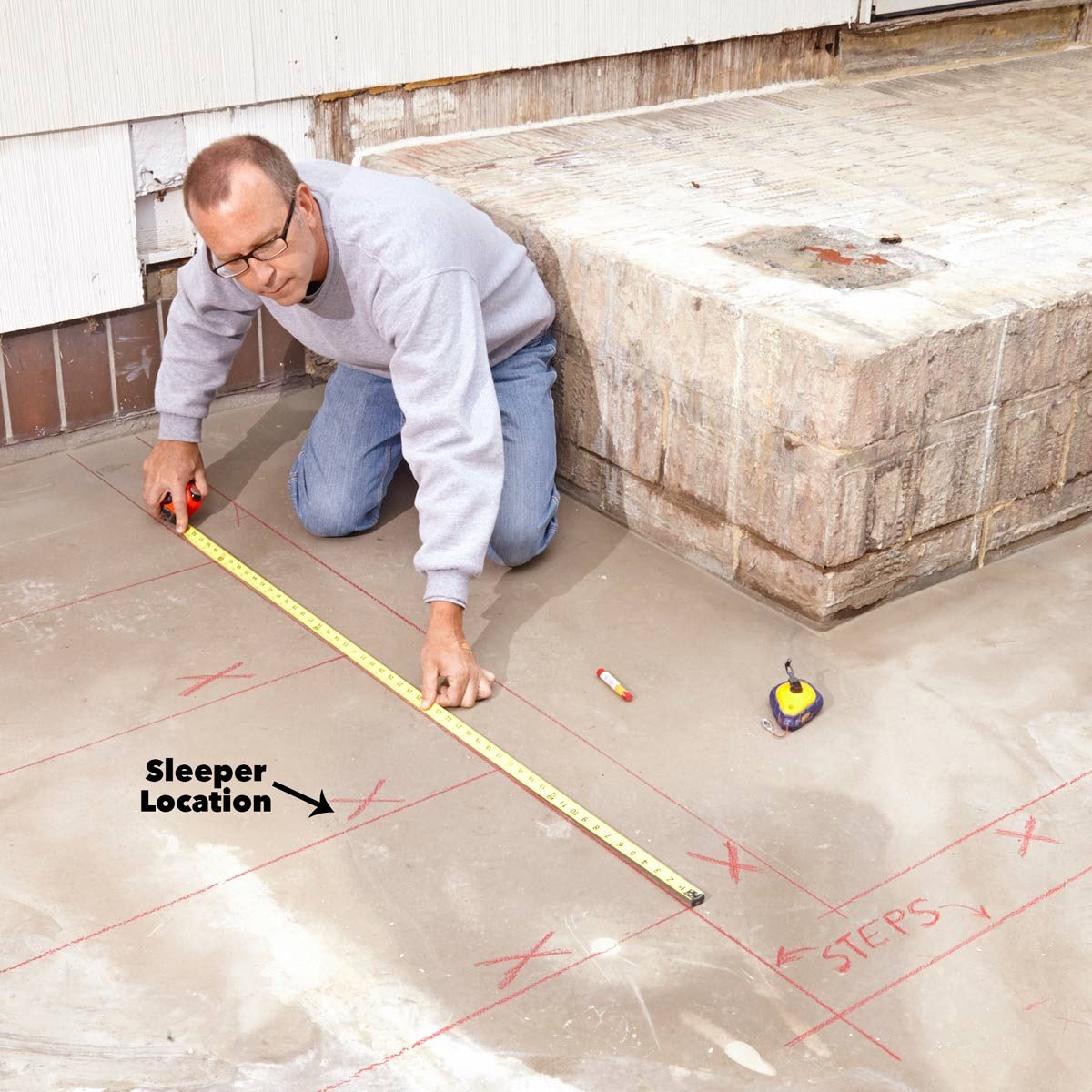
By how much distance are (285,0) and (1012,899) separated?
2.98 m

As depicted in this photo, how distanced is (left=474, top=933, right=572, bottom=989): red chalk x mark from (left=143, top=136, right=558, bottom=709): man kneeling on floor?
72cm

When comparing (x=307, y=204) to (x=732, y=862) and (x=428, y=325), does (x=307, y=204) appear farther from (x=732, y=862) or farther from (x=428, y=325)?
(x=732, y=862)

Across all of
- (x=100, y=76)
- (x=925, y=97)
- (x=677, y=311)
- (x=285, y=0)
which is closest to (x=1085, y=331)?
(x=677, y=311)

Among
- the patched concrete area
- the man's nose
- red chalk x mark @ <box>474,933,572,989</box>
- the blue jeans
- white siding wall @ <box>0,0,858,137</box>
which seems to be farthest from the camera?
white siding wall @ <box>0,0,858,137</box>

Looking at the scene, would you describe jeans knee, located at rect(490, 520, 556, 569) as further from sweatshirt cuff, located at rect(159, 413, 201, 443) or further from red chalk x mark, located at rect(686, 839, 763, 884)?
red chalk x mark, located at rect(686, 839, 763, 884)

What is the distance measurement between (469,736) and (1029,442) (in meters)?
1.58

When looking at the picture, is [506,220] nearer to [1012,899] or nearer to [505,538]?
[505,538]

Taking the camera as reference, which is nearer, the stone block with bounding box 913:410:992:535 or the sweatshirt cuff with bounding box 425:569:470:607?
the sweatshirt cuff with bounding box 425:569:470:607

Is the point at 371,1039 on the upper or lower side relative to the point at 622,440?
lower

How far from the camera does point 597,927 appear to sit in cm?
255

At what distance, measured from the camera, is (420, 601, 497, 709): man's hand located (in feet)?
10.0

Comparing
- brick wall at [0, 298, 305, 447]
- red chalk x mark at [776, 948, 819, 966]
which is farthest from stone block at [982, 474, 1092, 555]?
brick wall at [0, 298, 305, 447]

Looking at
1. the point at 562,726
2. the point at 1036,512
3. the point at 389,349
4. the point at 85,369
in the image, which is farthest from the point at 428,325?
the point at 1036,512

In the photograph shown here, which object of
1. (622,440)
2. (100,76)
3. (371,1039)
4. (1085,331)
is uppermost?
(100,76)
